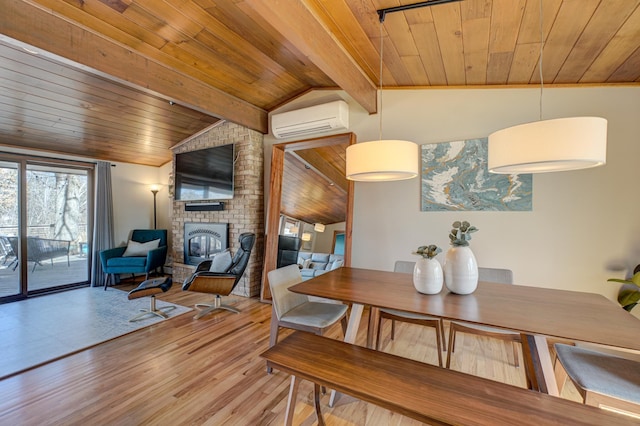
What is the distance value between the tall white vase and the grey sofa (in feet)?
8.71

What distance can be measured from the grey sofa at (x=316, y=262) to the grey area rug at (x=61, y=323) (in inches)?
71.1

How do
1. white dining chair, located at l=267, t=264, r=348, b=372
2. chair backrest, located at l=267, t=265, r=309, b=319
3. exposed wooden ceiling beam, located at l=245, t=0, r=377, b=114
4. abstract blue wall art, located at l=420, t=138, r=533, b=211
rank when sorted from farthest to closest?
abstract blue wall art, located at l=420, t=138, r=533, b=211
chair backrest, located at l=267, t=265, r=309, b=319
white dining chair, located at l=267, t=264, r=348, b=372
exposed wooden ceiling beam, located at l=245, t=0, r=377, b=114

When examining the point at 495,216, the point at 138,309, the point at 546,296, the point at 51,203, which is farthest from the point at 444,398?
the point at 51,203

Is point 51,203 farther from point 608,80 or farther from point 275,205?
point 608,80

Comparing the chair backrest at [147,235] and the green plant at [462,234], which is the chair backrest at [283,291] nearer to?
the green plant at [462,234]

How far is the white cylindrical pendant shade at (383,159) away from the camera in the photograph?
5.86 ft

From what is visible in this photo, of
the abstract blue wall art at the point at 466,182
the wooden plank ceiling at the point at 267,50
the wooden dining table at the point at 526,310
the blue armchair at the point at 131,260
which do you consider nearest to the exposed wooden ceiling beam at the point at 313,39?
the wooden plank ceiling at the point at 267,50

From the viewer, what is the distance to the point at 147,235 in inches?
207

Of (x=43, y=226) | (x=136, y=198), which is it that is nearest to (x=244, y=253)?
(x=136, y=198)

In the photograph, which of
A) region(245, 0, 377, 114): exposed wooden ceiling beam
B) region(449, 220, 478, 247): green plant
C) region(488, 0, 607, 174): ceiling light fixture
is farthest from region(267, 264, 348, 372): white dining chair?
region(245, 0, 377, 114): exposed wooden ceiling beam

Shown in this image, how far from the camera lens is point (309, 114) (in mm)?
3477

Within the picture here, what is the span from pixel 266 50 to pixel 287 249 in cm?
265

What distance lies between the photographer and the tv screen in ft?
13.7

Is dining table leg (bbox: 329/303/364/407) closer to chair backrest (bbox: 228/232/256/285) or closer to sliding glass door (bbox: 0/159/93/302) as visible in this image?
chair backrest (bbox: 228/232/256/285)
